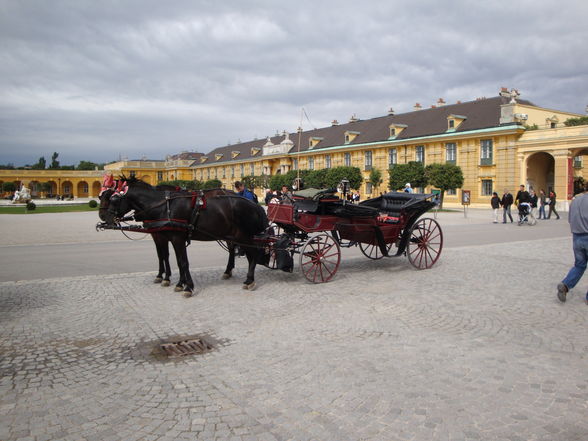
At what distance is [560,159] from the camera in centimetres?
3894

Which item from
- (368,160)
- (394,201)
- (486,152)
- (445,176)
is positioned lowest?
(394,201)

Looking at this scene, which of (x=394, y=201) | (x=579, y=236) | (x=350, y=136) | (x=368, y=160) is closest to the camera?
(x=579, y=236)

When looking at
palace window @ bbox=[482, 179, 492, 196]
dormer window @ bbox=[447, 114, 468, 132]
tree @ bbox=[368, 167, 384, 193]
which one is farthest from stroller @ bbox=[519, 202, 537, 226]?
tree @ bbox=[368, 167, 384, 193]

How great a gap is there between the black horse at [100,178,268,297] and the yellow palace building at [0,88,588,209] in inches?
854

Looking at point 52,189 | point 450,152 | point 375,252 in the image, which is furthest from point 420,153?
point 52,189

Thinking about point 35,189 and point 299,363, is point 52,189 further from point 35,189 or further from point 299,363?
point 299,363

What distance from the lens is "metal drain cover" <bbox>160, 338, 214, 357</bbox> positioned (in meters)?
5.03

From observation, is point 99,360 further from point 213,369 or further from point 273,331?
point 273,331

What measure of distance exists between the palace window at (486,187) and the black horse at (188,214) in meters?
41.8

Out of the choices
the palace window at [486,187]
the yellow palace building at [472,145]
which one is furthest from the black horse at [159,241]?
the palace window at [486,187]

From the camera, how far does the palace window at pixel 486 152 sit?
4419 centimetres

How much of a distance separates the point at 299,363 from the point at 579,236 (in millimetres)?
4873

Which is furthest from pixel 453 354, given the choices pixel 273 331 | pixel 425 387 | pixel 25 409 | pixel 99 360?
pixel 25 409

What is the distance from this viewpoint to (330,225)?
28.9 feet
